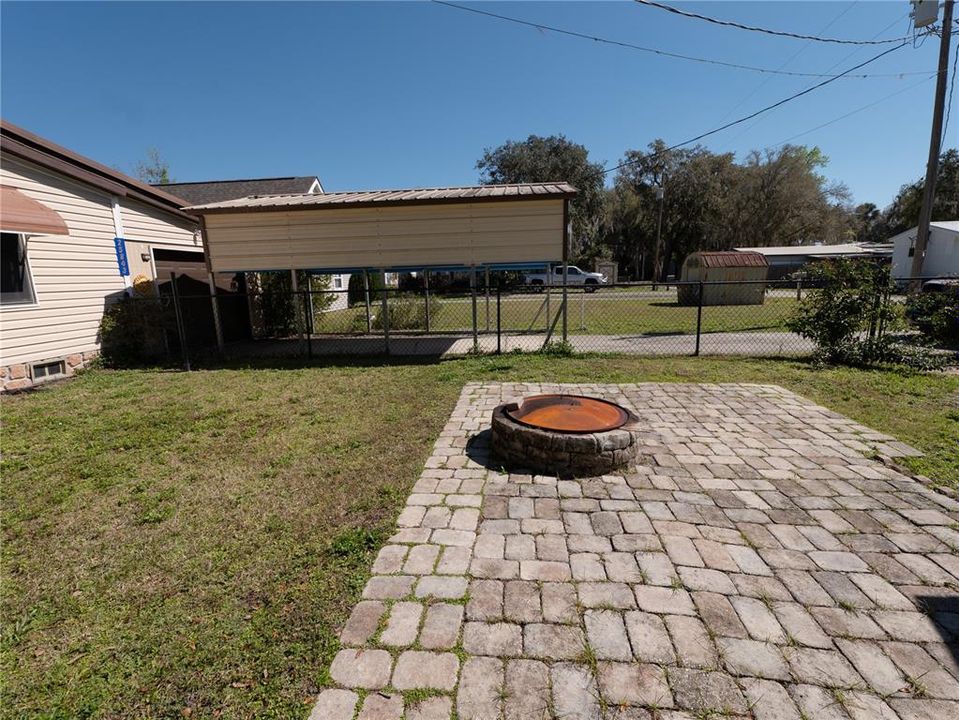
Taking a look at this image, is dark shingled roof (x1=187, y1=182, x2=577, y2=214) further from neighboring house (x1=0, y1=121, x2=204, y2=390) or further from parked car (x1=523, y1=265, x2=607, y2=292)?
parked car (x1=523, y1=265, x2=607, y2=292)

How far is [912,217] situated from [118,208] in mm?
60481

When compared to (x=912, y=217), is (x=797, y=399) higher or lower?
lower

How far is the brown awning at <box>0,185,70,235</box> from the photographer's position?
21.8 ft

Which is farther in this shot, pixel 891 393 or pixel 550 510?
pixel 891 393

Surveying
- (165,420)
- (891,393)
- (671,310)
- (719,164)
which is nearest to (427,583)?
(165,420)

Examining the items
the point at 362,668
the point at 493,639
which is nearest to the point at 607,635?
the point at 493,639

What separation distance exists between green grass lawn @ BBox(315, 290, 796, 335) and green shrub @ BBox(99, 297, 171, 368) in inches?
224

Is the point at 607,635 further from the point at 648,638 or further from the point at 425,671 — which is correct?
the point at 425,671

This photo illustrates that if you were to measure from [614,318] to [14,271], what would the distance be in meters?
15.5

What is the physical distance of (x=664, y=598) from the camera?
2.42 metres

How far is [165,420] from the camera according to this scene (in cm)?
577

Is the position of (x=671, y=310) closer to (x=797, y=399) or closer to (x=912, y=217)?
(x=797, y=399)

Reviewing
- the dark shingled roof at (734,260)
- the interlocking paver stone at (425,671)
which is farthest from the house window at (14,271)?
the dark shingled roof at (734,260)

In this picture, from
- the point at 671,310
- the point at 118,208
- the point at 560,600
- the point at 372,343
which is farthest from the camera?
the point at 671,310
